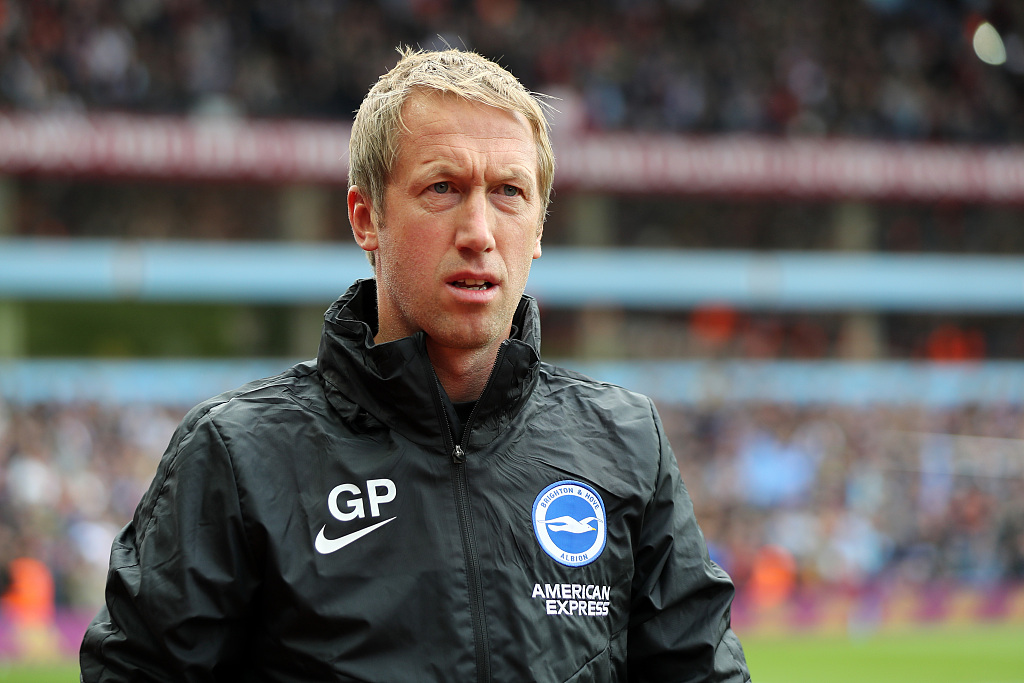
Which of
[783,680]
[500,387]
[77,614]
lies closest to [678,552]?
[500,387]

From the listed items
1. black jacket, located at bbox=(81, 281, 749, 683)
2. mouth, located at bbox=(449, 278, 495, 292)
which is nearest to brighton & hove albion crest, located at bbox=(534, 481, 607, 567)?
black jacket, located at bbox=(81, 281, 749, 683)

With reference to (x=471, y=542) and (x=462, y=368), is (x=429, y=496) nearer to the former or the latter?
(x=471, y=542)

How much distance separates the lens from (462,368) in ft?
6.49

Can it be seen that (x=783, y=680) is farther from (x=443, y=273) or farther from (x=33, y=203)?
(x=33, y=203)

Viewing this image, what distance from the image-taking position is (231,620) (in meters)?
1.76

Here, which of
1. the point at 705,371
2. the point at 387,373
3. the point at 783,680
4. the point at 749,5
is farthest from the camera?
the point at 749,5

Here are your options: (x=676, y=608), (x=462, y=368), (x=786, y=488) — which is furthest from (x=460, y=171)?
(x=786, y=488)

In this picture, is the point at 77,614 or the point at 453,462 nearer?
the point at 453,462

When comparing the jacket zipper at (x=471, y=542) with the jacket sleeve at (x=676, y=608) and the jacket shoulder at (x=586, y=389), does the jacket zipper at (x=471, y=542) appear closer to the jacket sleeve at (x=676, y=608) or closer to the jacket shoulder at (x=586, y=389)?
the jacket shoulder at (x=586, y=389)

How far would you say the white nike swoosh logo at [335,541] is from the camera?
1.79 metres

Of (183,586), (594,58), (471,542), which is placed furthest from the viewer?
(594,58)

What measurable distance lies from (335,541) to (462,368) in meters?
0.36

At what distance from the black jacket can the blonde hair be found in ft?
0.78

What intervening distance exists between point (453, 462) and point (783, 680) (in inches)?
406
